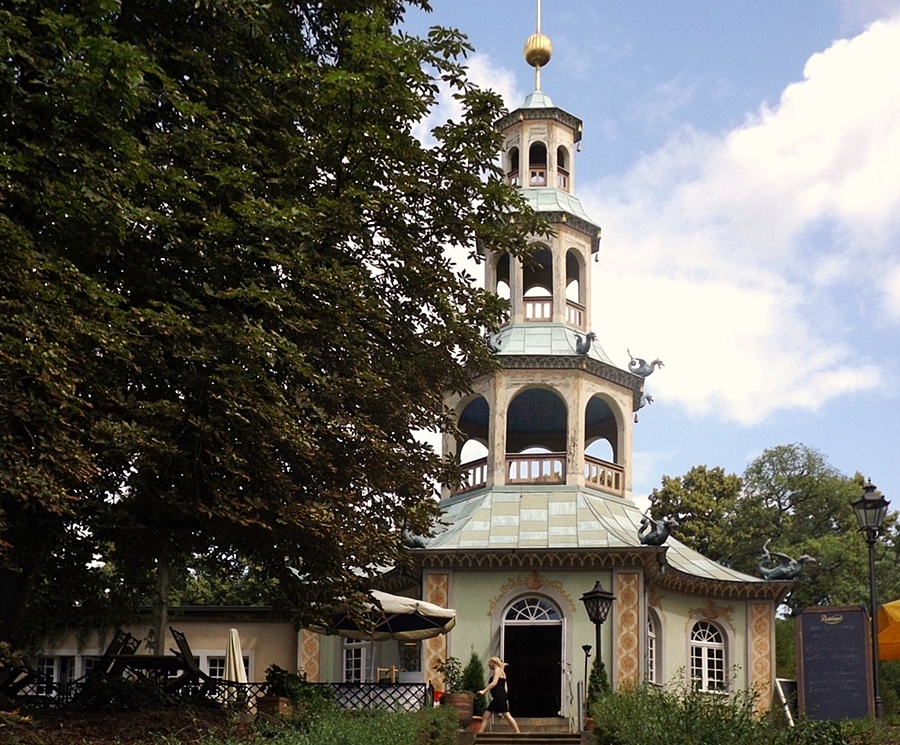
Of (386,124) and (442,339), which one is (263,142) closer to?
(386,124)

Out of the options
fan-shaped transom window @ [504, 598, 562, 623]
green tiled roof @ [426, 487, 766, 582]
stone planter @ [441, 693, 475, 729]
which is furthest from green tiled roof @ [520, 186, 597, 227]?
stone planter @ [441, 693, 475, 729]

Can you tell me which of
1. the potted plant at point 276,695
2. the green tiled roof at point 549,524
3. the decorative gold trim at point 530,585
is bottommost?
the potted plant at point 276,695

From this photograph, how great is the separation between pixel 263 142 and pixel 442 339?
3368mm

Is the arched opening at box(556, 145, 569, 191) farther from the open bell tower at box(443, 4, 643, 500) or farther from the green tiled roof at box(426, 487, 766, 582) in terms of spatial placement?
the green tiled roof at box(426, 487, 766, 582)

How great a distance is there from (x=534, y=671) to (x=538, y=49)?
16104 millimetres

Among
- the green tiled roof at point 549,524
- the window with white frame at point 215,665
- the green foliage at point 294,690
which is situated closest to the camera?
the green foliage at point 294,690

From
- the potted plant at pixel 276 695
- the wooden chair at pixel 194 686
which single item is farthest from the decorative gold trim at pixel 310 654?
the wooden chair at pixel 194 686

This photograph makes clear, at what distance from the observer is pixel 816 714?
674 inches

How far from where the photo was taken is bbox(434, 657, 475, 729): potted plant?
2222 cm

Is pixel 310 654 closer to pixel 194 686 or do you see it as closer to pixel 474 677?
pixel 474 677

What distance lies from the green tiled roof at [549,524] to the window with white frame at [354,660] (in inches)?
137

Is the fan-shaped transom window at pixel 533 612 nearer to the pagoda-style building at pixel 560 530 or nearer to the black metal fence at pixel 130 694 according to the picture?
the pagoda-style building at pixel 560 530

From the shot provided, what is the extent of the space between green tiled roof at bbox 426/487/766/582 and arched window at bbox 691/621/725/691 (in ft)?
4.17

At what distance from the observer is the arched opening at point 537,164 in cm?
3173
